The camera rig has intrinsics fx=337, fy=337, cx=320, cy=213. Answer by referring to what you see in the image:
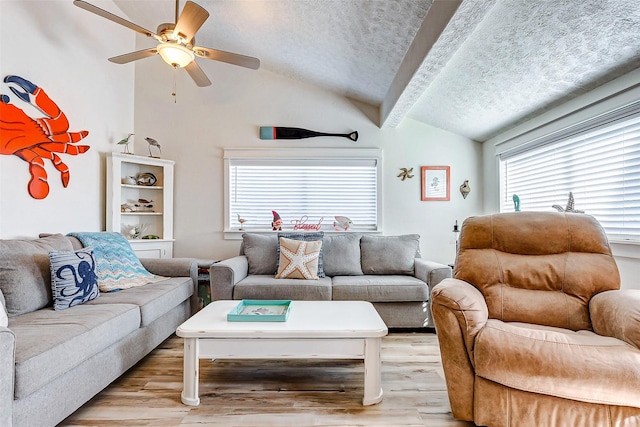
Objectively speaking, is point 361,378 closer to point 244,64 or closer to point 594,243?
point 594,243

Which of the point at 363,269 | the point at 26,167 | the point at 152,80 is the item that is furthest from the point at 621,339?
the point at 152,80

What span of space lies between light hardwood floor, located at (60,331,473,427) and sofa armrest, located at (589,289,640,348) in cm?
83

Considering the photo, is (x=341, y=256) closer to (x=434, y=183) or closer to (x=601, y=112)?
(x=434, y=183)

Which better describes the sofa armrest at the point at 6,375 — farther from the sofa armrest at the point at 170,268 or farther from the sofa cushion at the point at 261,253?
the sofa cushion at the point at 261,253

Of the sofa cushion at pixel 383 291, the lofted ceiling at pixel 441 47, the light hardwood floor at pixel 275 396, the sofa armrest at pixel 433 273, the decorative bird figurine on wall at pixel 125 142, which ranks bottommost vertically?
the light hardwood floor at pixel 275 396

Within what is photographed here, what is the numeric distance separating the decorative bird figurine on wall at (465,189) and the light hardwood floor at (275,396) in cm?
223

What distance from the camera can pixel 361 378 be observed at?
7.09 ft

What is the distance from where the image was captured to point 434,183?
4086 millimetres

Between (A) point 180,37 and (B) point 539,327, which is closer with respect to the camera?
(B) point 539,327

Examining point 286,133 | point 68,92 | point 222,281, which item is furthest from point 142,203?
point 286,133

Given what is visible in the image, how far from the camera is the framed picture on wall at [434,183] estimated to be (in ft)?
13.4

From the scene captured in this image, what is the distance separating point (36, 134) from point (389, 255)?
10.6 ft

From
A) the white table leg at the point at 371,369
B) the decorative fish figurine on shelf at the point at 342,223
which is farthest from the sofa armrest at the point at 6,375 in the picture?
the decorative fish figurine on shelf at the point at 342,223

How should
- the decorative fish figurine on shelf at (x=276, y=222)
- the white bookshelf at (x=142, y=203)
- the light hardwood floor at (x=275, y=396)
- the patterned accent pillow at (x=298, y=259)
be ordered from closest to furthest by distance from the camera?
1. the light hardwood floor at (x=275, y=396)
2. the patterned accent pillow at (x=298, y=259)
3. the white bookshelf at (x=142, y=203)
4. the decorative fish figurine on shelf at (x=276, y=222)
